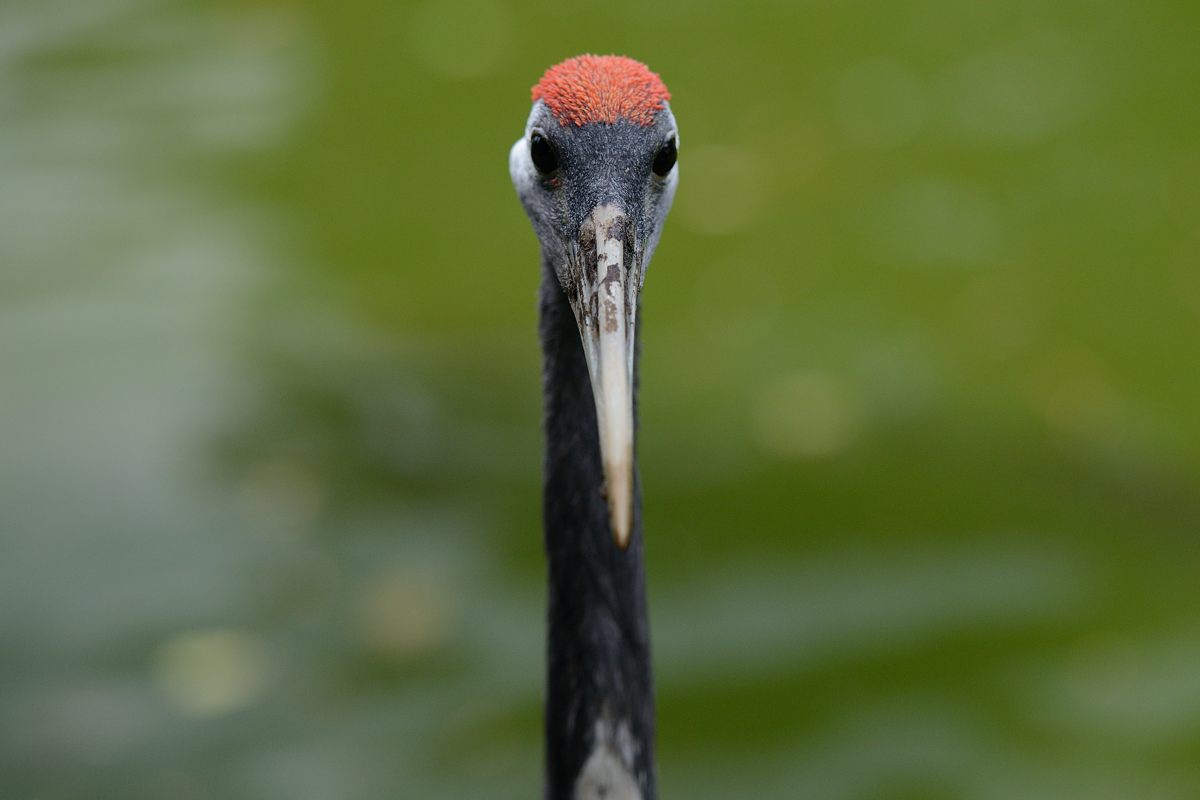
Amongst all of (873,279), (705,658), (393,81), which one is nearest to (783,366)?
(873,279)

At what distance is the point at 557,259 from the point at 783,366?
2078mm

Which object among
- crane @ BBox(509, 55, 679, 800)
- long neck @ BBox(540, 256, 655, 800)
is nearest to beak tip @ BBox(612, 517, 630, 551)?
crane @ BBox(509, 55, 679, 800)

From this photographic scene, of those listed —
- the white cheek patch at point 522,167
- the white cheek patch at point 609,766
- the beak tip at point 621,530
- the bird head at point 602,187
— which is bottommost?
the white cheek patch at point 609,766

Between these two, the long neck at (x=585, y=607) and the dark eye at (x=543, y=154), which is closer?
the dark eye at (x=543, y=154)

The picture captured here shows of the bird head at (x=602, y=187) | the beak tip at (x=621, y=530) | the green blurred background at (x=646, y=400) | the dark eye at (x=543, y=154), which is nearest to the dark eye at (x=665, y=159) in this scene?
the bird head at (x=602, y=187)

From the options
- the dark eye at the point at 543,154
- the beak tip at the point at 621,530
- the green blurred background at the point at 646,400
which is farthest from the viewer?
the green blurred background at the point at 646,400

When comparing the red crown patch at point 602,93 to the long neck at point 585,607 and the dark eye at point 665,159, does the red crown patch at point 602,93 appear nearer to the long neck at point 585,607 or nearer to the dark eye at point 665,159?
the dark eye at point 665,159

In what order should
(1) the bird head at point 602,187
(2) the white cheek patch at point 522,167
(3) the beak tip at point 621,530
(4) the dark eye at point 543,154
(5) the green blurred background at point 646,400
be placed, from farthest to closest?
(5) the green blurred background at point 646,400 → (2) the white cheek patch at point 522,167 → (4) the dark eye at point 543,154 → (1) the bird head at point 602,187 → (3) the beak tip at point 621,530

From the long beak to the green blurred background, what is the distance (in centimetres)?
151

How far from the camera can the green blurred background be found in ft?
10.0

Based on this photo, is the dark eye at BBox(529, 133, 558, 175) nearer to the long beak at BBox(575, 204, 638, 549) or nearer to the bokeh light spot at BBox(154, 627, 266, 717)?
the long beak at BBox(575, 204, 638, 549)

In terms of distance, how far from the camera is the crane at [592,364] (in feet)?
5.71

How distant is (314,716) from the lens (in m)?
3.05

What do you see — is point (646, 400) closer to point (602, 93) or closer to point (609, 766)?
point (609, 766)
